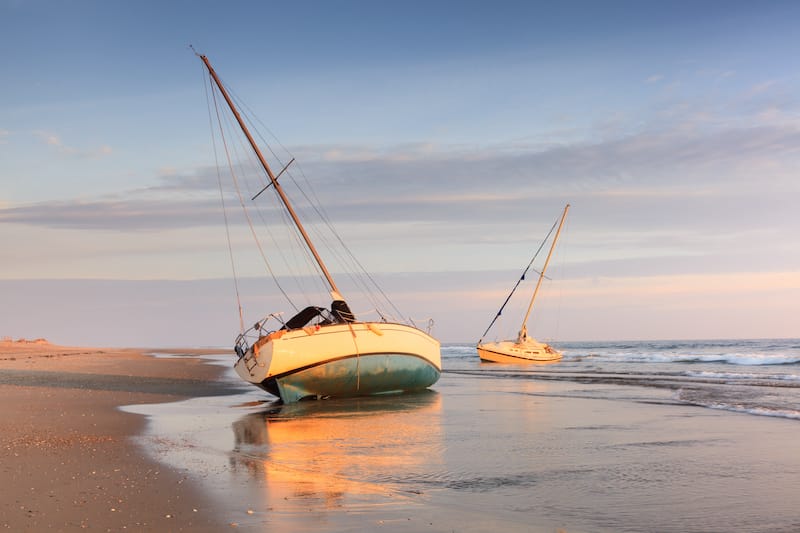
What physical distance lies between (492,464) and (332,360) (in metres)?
10.6

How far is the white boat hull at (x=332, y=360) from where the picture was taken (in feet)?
64.3

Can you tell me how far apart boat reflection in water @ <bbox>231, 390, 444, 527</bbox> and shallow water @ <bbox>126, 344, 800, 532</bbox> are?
30 mm

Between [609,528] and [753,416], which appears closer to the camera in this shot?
[609,528]

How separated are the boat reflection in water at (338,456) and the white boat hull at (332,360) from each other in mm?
1284

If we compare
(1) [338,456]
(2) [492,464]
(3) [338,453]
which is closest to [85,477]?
(1) [338,456]

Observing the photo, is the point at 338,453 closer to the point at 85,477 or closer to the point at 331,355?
the point at 85,477

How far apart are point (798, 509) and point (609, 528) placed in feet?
7.34

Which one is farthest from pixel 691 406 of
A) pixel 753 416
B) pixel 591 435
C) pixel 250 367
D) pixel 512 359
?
pixel 512 359

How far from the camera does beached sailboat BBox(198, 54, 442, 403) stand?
1967 centimetres

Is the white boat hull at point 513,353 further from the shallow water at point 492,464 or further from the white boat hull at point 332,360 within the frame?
the shallow water at point 492,464

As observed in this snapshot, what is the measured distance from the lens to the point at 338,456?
10.9 meters

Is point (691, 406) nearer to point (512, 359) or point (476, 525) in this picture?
point (476, 525)

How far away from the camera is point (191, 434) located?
13.4 meters

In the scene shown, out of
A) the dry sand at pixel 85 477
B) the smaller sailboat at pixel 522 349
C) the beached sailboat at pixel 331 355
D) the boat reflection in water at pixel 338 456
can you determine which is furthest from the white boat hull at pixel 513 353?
the dry sand at pixel 85 477
